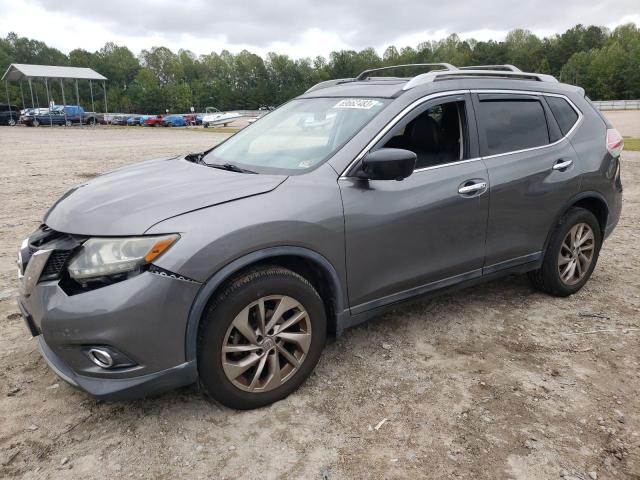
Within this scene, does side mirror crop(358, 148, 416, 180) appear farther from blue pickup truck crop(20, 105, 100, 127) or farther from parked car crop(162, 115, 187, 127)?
parked car crop(162, 115, 187, 127)

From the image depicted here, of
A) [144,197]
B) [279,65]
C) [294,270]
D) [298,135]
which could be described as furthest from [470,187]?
[279,65]

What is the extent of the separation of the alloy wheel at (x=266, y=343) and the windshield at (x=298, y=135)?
861mm

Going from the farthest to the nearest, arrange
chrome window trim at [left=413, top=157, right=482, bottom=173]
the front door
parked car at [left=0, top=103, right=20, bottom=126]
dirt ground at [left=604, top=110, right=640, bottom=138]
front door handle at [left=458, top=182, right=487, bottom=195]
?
parked car at [left=0, top=103, right=20, bottom=126], dirt ground at [left=604, top=110, right=640, bottom=138], front door handle at [left=458, top=182, right=487, bottom=195], chrome window trim at [left=413, top=157, right=482, bottom=173], the front door

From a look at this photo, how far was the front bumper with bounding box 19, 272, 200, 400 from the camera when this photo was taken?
240cm

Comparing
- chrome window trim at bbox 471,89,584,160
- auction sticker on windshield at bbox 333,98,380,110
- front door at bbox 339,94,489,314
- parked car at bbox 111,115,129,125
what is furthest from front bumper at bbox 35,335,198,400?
parked car at bbox 111,115,129,125

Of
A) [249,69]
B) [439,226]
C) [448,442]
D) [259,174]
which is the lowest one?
[448,442]

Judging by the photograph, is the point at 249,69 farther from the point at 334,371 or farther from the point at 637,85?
the point at 334,371

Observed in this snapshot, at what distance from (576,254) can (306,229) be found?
2.77 meters

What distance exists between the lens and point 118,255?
2457 millimetres

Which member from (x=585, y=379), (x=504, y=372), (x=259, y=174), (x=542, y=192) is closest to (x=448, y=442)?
(x=504, y=372)

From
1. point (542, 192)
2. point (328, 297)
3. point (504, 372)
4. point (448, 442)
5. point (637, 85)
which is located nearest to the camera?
point (448, 442)

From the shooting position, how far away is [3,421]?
2.78m

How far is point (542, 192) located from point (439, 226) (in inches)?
43.7

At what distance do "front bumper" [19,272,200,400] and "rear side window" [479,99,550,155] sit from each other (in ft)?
8.02
